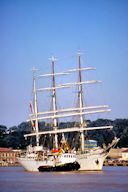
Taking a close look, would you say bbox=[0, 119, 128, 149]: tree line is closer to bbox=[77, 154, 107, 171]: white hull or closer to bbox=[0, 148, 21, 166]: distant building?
bbox=[0, 148, 21, 166]: distant building

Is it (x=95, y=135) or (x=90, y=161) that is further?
(x=95, y=135)

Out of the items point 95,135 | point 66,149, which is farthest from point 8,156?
point 66,149

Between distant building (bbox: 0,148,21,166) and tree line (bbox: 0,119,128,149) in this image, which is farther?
tree line (bbox: 0,119,128,149)

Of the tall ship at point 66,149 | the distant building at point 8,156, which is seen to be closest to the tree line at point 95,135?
the distant building at point 8,156

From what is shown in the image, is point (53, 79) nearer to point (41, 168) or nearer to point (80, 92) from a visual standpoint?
point (80, 92)

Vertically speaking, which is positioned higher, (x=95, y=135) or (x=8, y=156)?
(x=95, y=135)

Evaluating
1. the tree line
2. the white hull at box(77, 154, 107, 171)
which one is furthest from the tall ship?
the tree line

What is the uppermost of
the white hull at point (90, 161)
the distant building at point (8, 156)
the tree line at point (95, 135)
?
the tree line at point (95, 135)

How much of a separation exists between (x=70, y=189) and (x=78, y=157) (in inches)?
1335

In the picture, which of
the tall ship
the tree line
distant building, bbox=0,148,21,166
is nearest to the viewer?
the tall ship

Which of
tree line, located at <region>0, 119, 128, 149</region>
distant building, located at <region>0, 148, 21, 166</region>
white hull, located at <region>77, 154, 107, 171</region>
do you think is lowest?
white hull, located at <region>77, 154, 107, 171</region>

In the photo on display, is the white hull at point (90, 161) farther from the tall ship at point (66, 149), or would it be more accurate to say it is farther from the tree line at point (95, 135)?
the tree line at point (95, 135)

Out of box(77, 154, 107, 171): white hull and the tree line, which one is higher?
the tree line

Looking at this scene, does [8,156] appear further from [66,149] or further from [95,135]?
[66,149]
